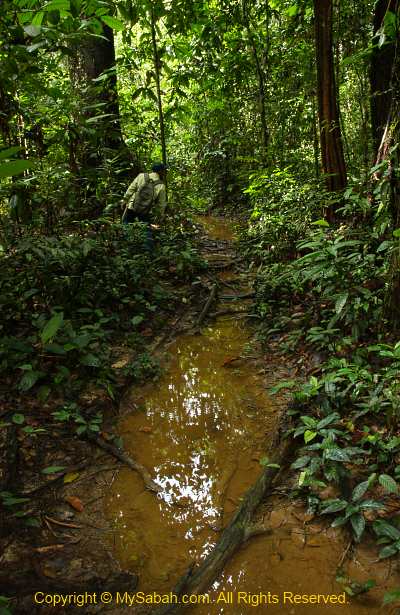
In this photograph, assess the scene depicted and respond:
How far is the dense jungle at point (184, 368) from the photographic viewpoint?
2.56m

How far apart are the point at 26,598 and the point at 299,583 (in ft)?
4.87

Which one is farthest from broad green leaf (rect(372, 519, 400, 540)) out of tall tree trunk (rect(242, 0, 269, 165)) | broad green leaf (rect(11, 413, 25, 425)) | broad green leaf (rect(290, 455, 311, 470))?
tall tree trunk (rect(242, 0, 269, 165))

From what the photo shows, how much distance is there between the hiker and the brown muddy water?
3.18m

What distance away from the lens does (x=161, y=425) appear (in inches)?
158

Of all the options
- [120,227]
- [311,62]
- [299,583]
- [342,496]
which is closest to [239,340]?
[120,227]

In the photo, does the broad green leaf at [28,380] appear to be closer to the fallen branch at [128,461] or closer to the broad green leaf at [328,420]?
the fallen branch at [128,461]

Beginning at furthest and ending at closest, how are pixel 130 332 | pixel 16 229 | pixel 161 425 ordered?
pixel 130 332
pixel 16 229
pixel 161 425

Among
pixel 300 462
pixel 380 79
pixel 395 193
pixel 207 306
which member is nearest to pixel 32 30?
pixel 395 193

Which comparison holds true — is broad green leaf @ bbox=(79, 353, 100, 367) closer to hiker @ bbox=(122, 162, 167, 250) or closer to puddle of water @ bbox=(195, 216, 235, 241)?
hiker @ bbox=(122, 162, 167, 250)

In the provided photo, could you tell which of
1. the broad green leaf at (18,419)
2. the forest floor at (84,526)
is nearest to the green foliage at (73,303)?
the broad green leaf at (18,419)

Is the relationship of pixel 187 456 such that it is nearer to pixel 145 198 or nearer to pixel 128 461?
pixel 128 461

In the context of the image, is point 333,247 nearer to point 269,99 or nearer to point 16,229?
point 16,229

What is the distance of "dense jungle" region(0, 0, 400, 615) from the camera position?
101 inches

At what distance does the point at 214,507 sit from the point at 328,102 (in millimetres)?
5066
